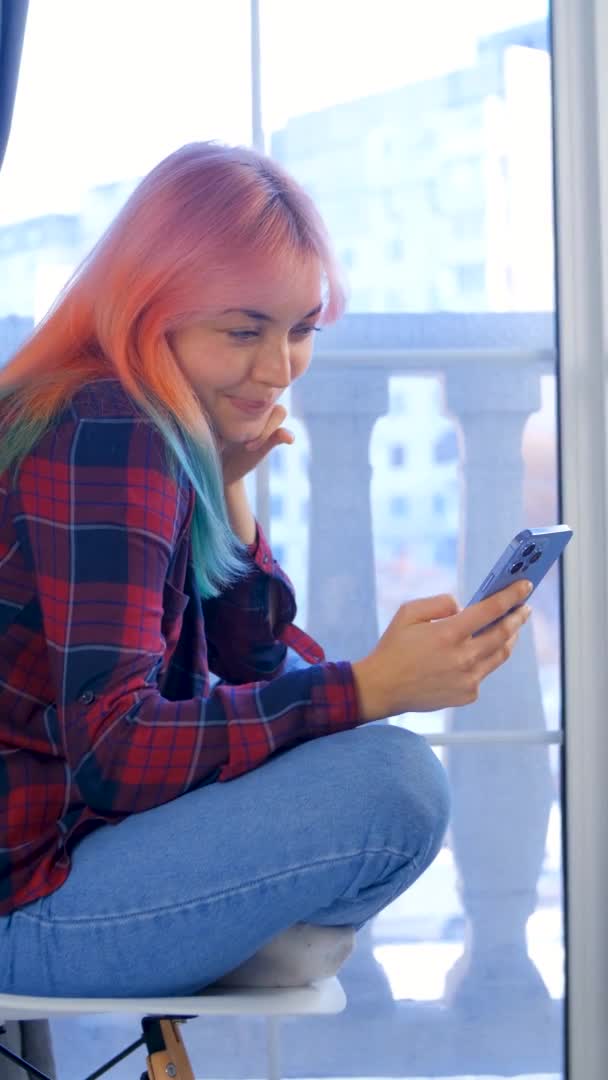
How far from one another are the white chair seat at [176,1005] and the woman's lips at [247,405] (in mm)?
641

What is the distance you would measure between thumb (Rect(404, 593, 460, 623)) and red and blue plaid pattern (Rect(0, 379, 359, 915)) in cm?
9

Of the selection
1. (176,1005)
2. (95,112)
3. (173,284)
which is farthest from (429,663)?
(95,112)

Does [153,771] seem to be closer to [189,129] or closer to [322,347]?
[322,347]

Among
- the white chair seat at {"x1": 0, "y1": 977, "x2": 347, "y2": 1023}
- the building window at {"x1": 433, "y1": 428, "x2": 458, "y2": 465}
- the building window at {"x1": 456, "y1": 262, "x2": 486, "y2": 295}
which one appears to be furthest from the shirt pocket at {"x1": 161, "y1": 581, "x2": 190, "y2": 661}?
the building window at {"x1": 456, "y1": 262, "x2": 486, "y2": 295}

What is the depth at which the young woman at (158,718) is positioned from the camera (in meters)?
1.09

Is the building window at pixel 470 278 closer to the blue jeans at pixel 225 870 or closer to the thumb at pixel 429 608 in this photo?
the thumb at pixel 429 608

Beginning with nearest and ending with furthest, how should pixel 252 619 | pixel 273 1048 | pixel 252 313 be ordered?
pixel 252 313 → pixel 252 619 → pixel 273 1048

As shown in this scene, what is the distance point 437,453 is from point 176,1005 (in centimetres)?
112

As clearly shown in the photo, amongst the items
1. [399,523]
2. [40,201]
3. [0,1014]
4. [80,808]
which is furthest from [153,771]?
[40,201]

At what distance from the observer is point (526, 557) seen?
117 cm

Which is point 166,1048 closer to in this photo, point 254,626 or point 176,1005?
point 176,1005

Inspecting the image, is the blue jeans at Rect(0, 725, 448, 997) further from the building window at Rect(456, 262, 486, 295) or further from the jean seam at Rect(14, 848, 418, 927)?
the building window at Rect(456, 262, 486, 295)

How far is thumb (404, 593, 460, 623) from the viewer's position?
120cm

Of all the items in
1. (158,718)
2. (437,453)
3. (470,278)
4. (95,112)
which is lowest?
(158,718)
